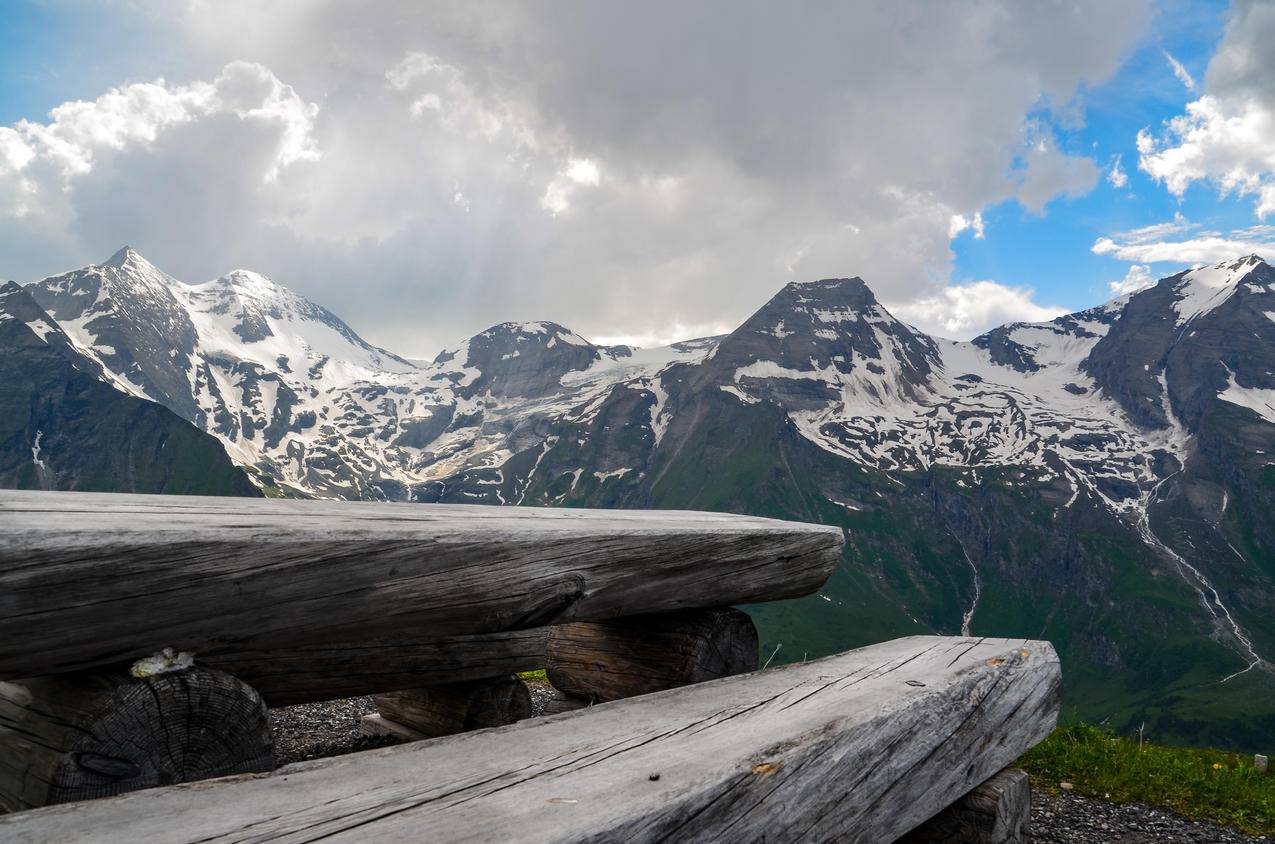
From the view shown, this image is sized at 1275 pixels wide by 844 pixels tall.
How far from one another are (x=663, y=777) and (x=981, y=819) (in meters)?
2.84

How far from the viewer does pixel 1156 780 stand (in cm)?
865

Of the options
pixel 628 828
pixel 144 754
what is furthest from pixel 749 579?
pixel 144 754

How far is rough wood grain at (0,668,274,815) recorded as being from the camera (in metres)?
3.28

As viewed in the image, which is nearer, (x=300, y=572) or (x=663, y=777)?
(x=663, y=777)

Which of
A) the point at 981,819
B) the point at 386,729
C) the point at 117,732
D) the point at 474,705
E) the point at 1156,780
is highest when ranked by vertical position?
the point at 117,732

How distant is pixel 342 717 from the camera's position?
9.35m

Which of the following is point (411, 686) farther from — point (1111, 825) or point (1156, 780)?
point (1156, 780)

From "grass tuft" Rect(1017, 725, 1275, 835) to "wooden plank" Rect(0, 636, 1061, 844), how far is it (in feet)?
15.4

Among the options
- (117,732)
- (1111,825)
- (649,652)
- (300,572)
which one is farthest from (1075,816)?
(117,732)

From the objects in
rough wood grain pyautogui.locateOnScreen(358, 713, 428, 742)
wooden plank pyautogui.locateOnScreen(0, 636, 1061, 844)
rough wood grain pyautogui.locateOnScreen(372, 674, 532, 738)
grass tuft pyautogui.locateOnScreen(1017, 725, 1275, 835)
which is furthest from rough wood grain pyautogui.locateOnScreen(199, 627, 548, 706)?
grass tuft pyautogui.locateOnScreen(1017, 725, 1275, 835)

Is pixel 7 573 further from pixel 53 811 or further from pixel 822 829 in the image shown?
pixel 822 829

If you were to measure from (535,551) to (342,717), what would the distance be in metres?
6.35

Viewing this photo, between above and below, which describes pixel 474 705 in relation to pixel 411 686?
below

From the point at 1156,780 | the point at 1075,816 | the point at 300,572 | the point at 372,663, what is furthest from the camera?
the point at 1156,780
